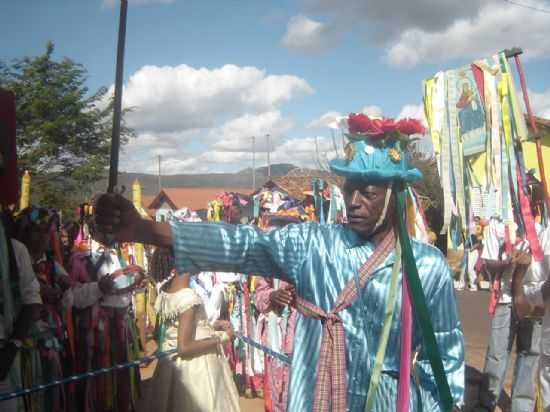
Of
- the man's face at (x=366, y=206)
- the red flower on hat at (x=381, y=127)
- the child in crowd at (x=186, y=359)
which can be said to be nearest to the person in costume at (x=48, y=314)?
the child in crowd at (x=186, y=359)

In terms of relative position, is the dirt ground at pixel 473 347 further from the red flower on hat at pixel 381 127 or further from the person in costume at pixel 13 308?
the red flower on hat at pixel 381 127

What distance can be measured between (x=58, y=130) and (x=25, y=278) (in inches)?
561

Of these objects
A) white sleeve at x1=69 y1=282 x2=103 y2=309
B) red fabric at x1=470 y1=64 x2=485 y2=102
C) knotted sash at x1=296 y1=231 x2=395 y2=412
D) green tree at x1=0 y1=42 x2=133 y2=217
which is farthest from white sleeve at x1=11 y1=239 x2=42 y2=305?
green tree at x1=0 y1=42 x2=133 y2=217

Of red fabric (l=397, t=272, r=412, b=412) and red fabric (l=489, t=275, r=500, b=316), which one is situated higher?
red fabric (l=397, t=272, r=412, b=412)

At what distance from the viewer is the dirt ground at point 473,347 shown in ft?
16.1

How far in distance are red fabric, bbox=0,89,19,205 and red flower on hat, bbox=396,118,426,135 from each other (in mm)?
2125

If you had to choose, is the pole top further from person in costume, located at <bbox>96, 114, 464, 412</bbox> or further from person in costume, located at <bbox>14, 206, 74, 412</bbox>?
person in costume, located at <bbox>14, 206, 74, 412</bbox>

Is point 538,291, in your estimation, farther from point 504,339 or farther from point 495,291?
point 495,291

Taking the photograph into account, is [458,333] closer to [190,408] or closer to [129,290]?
[190,408]

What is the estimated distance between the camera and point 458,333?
2.19 metres

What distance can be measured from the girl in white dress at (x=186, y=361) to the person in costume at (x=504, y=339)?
2391 millimetres

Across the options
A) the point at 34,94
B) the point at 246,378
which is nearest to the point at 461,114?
the point at 246,378

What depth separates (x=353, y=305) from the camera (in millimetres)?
2055

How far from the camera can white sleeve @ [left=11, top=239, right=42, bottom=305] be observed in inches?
128
